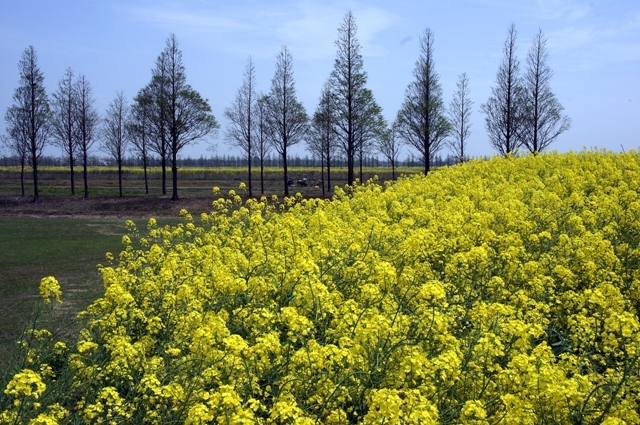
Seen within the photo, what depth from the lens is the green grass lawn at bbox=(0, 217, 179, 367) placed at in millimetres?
8195

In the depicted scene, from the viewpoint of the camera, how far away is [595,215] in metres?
7.89

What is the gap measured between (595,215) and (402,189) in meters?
5.37

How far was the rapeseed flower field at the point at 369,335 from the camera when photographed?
351 cm

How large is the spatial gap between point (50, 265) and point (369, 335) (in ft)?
35.4

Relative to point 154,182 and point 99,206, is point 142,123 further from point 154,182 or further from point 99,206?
point 154,182

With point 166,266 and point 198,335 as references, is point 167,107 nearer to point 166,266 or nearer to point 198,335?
point 166,266

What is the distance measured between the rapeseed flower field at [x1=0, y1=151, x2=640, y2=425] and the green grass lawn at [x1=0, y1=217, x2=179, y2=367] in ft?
4.35

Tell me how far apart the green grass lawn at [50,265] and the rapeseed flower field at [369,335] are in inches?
52.2

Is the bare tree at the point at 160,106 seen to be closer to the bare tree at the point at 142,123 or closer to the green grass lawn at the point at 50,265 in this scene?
the bare tree at the point at 142,123

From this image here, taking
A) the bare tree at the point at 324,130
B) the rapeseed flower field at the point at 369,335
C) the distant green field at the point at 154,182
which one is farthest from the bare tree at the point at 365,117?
the rapeseed flower field at the point at 369,335

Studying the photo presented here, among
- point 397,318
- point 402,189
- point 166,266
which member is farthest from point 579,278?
point 402,189

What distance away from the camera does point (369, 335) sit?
4.02 metres

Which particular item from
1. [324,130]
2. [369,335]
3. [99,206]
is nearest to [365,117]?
[324,130]

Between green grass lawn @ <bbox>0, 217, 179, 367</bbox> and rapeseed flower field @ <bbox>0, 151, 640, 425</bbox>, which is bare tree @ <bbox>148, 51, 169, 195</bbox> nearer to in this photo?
green grass lawn @ <bbox>0, 217, 179, 367</bbox>
